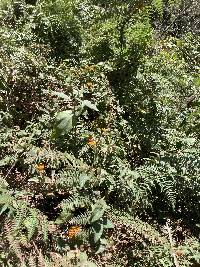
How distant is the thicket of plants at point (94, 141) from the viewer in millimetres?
3221

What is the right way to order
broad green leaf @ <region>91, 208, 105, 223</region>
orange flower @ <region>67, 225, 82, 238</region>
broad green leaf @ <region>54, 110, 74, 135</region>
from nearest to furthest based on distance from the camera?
broad green leaf @ <region>91, 208, 105, 223</region> → orange flower @ <region>67, 225, 82, 238</region> → broad green leaf @ <region>54, 110, 74, 135</region>

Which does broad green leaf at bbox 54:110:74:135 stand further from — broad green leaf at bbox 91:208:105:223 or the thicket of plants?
broad green leaf at bbox 91:208:105:223

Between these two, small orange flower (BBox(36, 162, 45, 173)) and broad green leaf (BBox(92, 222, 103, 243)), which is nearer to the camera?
broad green leaf (BBox(92, 222, 103, 243))

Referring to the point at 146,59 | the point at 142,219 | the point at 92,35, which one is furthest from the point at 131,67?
the point at 142,219

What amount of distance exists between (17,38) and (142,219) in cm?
206

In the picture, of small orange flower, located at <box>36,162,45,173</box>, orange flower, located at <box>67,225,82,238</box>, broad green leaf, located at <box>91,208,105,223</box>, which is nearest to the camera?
broad green leaf, located at <box>91,208,105,223</box>

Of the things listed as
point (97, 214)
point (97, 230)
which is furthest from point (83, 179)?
point (97, 230)

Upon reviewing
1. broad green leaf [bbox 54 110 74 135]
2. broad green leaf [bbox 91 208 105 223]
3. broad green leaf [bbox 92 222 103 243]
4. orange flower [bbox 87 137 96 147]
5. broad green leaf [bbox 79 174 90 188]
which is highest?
broad green leaf [bbox 54 110 74 135]

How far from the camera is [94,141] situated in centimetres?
360

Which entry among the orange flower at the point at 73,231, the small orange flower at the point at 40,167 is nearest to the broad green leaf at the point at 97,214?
the orange flower at the point at 73,231

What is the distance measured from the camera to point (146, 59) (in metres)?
4.45

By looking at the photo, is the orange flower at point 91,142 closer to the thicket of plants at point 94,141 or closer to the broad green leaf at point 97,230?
the thicket of plants at point 94,141

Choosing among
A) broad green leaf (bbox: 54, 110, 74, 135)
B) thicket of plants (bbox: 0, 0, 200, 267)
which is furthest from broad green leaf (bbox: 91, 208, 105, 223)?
broad green leaf (bbox: 54, 110, 74, 135)

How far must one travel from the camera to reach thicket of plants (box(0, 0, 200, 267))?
322cm
